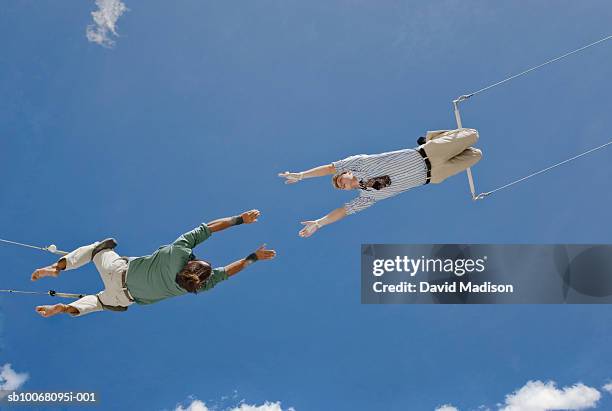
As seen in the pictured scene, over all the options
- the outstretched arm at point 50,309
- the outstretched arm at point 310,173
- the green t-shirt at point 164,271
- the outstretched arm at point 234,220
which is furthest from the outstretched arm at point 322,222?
the outstretched arm at point 50,309

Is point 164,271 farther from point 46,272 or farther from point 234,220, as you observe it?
point 46,272

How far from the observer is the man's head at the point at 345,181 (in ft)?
32.7

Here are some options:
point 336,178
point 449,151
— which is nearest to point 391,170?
point 336,178

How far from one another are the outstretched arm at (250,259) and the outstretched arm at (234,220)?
1.86 ft

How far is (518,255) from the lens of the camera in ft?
41.2

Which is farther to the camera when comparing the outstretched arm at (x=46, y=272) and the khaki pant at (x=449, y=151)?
the khaki pant at (x=449, y=151)

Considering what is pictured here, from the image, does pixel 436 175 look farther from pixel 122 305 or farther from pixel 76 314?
pixel 76 314

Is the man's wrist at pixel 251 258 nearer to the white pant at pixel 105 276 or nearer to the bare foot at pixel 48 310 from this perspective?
the white pant at pixel 105 276

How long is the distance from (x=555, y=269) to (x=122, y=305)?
9165mm


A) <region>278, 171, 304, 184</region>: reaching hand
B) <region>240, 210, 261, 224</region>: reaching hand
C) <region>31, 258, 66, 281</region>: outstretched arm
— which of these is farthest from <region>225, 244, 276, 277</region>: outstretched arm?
<region>31, 258, 66, 281</region>: outstretched arm

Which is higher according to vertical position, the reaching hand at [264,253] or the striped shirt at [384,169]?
the striped shirt at [384,169]

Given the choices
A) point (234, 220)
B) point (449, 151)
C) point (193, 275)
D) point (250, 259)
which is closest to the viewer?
point (193, 275)

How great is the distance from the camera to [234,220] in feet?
31.7

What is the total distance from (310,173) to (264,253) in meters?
1.68
